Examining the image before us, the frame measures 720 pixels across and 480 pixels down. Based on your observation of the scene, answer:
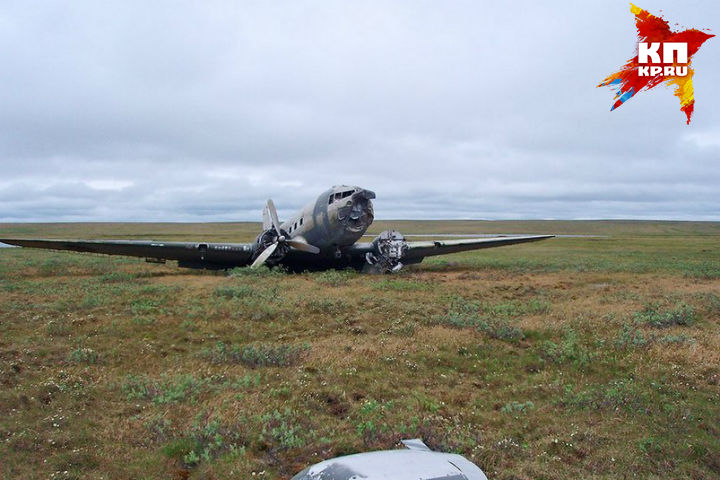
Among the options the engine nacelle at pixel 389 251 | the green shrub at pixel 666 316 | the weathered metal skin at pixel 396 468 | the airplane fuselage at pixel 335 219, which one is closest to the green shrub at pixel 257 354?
the weathered metal skin at pixel 396 468

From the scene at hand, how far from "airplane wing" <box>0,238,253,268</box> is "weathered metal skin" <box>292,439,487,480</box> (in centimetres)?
2213

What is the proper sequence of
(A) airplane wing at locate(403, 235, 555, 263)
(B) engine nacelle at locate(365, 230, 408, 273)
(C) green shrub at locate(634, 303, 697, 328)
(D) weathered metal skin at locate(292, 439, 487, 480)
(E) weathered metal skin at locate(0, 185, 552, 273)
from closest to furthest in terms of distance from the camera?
(D) weathered metal skin at locate(292, 439, 487, 480), (C) green shrub at locate(634, 303, 697, 328), (E) weathered metal skin at locate(0, 185, 552, 273), (B) engine nacelle at locate(365, 230, 408, 273), (A) airplane wing at locate(403, 235, 555, 263)

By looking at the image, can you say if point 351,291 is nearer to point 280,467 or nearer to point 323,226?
point 323,226

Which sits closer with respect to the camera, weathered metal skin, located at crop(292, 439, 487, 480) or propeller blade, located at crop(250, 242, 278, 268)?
weathered metal skin, located at crop(292, 439, 487, 480)

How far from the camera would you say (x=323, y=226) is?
76.0 ft

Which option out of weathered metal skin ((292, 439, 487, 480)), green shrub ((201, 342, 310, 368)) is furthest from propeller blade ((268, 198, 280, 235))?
weathered metal skin ((292, 439, 487, 480))

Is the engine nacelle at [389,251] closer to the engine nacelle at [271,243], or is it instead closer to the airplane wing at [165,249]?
the engine nacelle at [271,243]

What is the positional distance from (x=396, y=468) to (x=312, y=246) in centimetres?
2080

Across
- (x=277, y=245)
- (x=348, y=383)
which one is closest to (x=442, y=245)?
(x=277, y=245)

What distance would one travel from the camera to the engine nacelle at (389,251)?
24.2 meters

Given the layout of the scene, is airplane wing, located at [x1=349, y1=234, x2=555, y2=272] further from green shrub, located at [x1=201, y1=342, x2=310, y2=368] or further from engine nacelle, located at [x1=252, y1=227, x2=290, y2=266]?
green shrub, located at [x1=201, y1=342, x2=310, y2=368]

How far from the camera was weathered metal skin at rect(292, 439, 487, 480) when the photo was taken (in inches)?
127

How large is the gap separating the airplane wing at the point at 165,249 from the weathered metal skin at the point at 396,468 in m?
22.1

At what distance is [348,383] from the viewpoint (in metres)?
8.28
